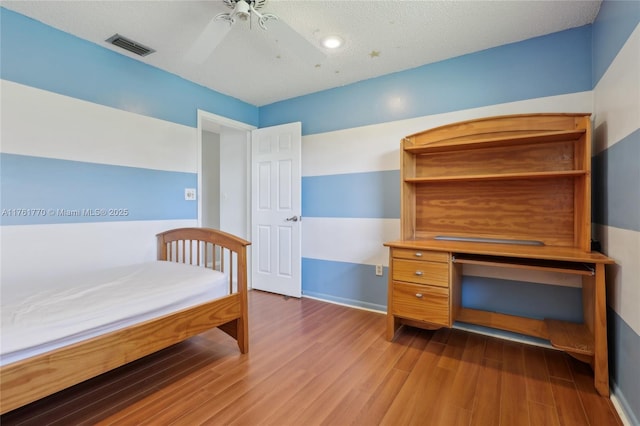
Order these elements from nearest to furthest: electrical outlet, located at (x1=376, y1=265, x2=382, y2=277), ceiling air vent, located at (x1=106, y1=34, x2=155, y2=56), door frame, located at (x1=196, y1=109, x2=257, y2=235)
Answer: ceiling air vent, located at (x1=106, y1=34, x2=155, y2=56), electrical outlet, located at (x1=376, y1=265, x2=382, y2=277), door frame, located at (x1=196, y1=109, x2=257, y2=235)

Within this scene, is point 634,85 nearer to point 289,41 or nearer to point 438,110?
point 438,110

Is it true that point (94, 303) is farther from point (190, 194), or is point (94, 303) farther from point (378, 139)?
point (378, 139)

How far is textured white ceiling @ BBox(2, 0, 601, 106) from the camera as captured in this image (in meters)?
1.93

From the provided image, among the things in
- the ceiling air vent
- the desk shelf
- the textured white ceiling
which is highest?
the textured white ceiling

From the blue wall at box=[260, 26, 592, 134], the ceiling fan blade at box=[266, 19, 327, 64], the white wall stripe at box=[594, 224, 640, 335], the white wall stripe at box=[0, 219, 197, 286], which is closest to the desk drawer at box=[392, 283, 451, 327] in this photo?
the white wall stripe at box=[594, 224, 640, 335]

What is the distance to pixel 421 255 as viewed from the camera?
Answer: 2213 mm

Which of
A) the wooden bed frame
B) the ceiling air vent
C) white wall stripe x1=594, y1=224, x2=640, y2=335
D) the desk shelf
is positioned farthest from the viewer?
the ceiling air vent

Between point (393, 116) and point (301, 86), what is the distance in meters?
1.06

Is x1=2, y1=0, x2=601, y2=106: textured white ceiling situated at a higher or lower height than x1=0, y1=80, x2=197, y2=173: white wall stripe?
higher

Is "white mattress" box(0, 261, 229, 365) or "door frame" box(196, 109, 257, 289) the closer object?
"white mattress" box(0, 261, 229, 365)

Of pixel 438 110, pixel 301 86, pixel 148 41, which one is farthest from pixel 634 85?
pixel 148 41

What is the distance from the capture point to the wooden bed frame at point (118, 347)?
1182 millimetres

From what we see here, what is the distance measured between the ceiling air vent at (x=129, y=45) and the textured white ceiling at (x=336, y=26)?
0.05 m

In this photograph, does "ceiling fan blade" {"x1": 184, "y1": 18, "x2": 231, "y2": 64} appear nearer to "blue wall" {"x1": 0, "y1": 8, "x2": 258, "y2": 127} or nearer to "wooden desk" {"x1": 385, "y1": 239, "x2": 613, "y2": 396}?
"blue wall" {"x1": 0, "y1": 8, "x2": 258, "y2": 127}
